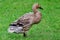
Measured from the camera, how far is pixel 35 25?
12398mm

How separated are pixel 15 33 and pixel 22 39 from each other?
477 millimetres

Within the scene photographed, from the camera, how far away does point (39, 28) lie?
470 inches

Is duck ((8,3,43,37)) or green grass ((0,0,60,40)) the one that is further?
green grass ((0,0,60,40))

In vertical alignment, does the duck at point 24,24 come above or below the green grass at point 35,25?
above

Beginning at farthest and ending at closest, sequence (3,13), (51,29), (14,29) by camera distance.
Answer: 1. (3,13)
2. (51,29)
3. (14,29)

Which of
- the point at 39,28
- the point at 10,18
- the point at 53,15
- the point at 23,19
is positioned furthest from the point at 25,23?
the point at 53,15

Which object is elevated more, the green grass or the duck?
the duck

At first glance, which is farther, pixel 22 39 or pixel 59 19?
pixel 59 19

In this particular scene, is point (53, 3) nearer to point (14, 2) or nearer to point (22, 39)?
point (14, 2)

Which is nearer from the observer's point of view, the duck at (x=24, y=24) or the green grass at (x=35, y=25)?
the duck at (x=24, y=24)

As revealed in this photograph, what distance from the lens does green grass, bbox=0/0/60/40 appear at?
1084 cm

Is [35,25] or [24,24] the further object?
[35,25]

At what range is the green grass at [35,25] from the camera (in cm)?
1084

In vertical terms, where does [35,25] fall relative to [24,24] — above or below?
below
